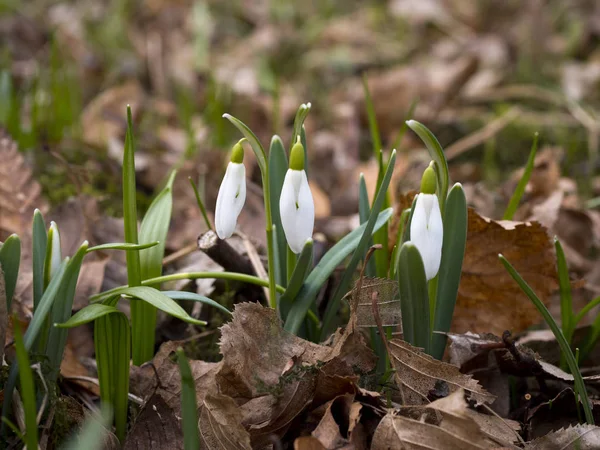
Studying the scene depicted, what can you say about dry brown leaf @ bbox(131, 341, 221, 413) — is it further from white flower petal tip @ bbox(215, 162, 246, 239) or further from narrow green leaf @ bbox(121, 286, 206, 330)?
white flower petal tip @ bbox(215, 162, 246, 239)

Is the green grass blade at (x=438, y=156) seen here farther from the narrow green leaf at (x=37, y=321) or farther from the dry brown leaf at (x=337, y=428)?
the narrow green leaf at (x=37, y=321)

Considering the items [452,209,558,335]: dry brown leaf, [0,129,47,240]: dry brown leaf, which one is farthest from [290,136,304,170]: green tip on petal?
[0,129,47,240]: dry brown leaf

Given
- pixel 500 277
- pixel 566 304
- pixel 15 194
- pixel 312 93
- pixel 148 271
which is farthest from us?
pixel 312 93

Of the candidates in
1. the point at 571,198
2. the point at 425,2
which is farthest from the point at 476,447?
the point at 425,2

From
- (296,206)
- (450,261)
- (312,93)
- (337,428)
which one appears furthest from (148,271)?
(312,93)

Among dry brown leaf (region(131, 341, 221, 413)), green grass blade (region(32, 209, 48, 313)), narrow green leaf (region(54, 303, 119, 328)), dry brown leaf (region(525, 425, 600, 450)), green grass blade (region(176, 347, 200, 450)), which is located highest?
green grass blade (region(32, 209, 48, 313))

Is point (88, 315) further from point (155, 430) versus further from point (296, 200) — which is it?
point (296, 200)

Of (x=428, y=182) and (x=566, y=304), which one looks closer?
(x=428, y=182)
